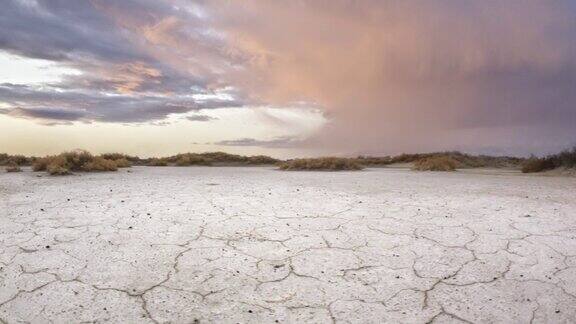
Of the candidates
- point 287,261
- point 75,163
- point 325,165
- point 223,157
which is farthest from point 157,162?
point 287,261

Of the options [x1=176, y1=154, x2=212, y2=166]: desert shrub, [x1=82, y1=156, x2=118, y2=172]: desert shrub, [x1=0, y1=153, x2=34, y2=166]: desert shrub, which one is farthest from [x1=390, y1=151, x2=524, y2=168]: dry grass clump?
[x1=0, y1=153, x2=34, y2=166]: desert shrub

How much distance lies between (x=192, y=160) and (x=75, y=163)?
5.94 m

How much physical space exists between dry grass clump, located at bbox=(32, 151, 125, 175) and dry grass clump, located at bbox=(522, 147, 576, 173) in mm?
10970

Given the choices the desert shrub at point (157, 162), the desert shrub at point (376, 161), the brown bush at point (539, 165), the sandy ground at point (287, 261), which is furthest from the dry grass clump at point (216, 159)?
the sandy ground at point (287, 261)

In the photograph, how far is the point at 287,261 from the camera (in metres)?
3.13

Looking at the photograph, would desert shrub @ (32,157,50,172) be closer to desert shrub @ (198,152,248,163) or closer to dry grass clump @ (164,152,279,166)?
dry grass clump @ (164,152,279,166)

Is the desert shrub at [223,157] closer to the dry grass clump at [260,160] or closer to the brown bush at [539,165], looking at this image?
the dry grass clump at [260,160]

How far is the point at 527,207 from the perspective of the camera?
187 inches

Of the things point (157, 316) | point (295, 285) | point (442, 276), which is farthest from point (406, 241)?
point (157, 316)

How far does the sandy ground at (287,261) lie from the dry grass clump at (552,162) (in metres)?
6.35

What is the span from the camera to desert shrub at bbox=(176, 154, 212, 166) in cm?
1556

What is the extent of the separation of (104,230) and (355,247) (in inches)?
89.3

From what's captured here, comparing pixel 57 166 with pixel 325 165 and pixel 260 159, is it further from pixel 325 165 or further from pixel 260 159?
pixel 260 159

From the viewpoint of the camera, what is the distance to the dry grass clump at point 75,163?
32.0 feet
